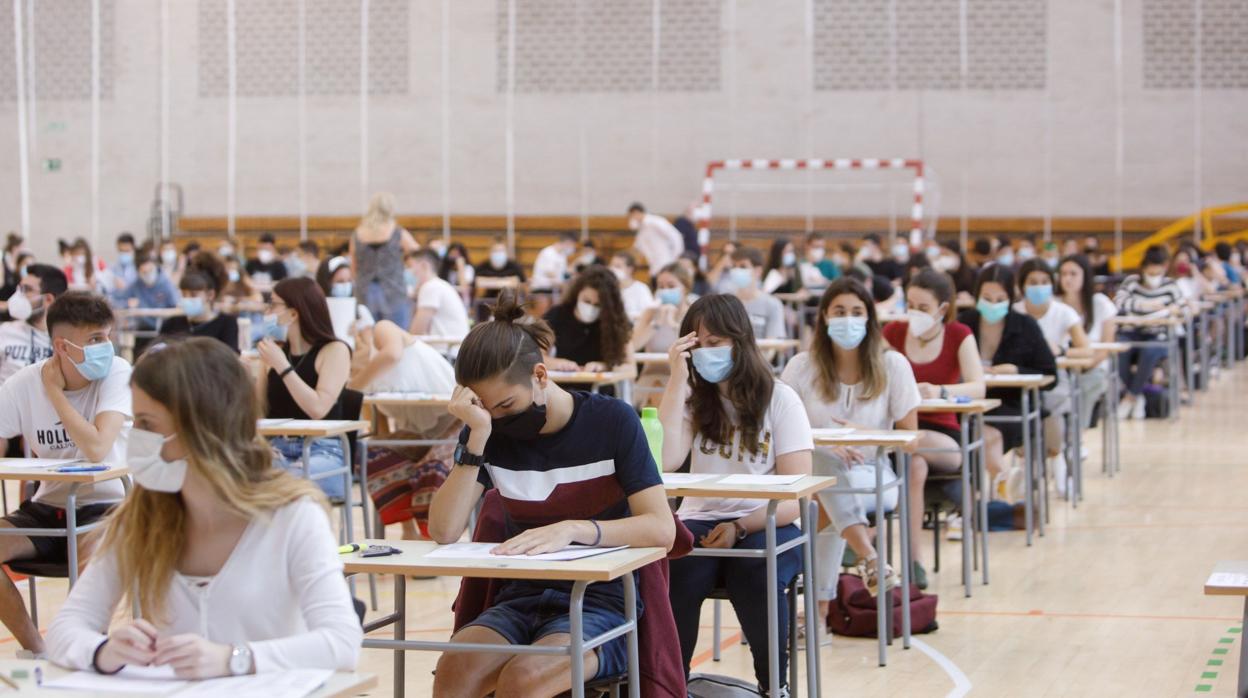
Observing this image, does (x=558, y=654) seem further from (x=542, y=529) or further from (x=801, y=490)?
(x=801, y=490)

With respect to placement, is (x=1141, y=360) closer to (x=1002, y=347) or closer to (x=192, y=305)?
(x=1002, y=347)

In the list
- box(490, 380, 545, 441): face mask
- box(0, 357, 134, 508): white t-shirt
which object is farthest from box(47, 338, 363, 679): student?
box(0, 357, 134, 508): white t-shirt

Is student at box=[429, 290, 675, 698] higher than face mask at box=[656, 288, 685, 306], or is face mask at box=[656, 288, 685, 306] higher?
face mask at box=[656, 288, 685, 306]

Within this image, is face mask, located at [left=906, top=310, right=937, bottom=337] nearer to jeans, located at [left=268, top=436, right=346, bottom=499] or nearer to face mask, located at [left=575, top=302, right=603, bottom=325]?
face mask, located at [left=575, top=302, right=603, bottom=325]

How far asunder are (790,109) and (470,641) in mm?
17234

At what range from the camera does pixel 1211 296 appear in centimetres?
1493

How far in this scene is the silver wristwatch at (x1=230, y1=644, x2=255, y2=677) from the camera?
2.56 meters

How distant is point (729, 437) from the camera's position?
4852 millimetres

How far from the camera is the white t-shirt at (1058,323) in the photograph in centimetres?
905

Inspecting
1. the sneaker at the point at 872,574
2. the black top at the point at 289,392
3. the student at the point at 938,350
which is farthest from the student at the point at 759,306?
the sneaker at the point at 872,574

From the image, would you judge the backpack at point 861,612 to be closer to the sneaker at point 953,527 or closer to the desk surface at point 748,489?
the desk surface at point 748,489

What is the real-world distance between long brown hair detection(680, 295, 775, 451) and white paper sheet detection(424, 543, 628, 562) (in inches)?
54.3

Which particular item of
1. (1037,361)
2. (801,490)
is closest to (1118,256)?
(1037,361)

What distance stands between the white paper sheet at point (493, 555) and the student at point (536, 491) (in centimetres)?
3
